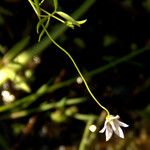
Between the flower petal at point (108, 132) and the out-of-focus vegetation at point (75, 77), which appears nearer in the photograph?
the flower petal at point (108, 132)

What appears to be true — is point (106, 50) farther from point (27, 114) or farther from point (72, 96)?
point (27, 114)

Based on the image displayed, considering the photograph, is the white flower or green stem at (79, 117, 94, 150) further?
green stem at (79, 117, 94, 150)

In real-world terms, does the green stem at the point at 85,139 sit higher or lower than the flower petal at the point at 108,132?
lower

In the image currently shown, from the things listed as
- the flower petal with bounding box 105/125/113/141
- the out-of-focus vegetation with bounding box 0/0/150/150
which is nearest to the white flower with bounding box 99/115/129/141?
the flower petal with bounding box 105/125/113/141

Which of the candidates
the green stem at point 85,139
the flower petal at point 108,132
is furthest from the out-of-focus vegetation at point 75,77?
the flower petal at point 108,132

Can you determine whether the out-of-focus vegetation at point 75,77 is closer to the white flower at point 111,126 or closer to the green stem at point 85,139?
the green stem at point 85,139

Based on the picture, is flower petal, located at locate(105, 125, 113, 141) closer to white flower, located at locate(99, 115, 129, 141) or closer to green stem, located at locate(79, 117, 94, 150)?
white flower, located at locate(99, 115, 129, 141)

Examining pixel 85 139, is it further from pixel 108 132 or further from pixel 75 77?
pixel 108 132

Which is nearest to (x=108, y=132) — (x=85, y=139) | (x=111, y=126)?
(x=111, y=126)
